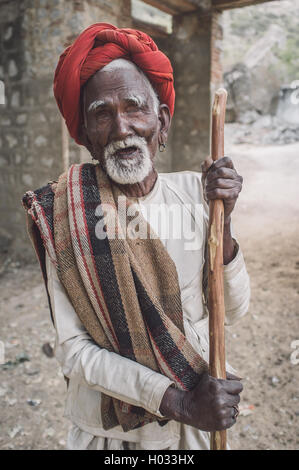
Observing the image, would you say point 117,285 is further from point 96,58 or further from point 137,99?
point 96,58

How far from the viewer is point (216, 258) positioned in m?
1.22

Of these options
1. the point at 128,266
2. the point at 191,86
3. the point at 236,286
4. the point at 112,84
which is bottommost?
the point at 236,286

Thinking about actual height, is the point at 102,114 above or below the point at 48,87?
below

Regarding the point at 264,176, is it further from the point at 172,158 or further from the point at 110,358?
the point at 110,358

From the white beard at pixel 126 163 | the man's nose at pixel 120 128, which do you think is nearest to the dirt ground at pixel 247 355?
the white beard at pixel 126 163

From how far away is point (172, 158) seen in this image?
6617 millimetres

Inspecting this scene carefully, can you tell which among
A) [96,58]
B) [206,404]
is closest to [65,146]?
[96,58]

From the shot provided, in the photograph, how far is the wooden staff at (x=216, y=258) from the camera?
120 centimetres

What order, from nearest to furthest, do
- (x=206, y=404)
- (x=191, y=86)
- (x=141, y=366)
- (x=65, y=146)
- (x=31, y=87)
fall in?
(x=206, y=404), (x=141, y=366), (x=65, y=146), (x=31, y=87), (x=191, y=86)

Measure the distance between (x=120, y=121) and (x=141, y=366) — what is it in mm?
857

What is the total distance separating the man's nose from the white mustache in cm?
2

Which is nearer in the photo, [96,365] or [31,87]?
[96,365]

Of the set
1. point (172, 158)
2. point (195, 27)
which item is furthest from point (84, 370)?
point (195, 27)

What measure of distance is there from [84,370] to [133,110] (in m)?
0.94
